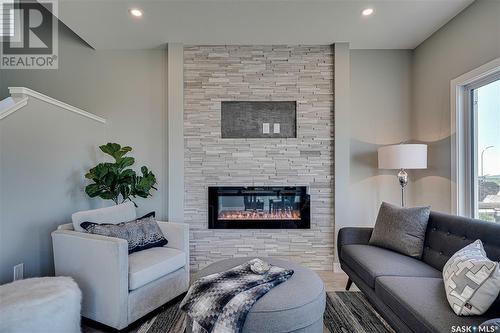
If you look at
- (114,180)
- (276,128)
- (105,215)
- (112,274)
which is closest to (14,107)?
(114,180)

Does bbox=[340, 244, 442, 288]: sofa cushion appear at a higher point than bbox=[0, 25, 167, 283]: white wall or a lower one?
lower

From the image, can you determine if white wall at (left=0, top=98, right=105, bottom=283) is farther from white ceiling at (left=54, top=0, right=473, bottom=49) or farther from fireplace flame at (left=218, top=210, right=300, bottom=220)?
fireplace flame at (left=218, top=210, right=300, bottom=220)

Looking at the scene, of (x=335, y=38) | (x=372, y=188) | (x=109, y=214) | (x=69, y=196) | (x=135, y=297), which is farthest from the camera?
(x=372, y=188)

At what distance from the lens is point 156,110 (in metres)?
3.32

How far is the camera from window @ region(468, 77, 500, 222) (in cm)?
226

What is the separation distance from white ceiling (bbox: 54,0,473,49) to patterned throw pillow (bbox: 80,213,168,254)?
205 centimetres

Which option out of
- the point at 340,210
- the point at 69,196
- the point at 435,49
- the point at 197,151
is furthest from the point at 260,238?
the point at 435,49

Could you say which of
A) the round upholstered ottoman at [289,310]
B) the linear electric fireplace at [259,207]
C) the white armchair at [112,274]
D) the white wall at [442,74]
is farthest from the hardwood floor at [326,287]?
the white wall at [442,74]

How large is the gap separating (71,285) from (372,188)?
3251 mm

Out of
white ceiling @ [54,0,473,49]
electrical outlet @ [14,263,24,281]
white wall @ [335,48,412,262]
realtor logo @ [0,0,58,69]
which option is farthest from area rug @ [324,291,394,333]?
realtor logo @ [0,0,58,69]

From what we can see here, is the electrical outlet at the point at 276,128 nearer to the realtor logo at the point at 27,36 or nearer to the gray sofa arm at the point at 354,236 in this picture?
the gray sofa arm at the point at 354,236

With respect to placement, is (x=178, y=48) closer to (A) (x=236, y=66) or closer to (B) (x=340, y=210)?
(A) (x=236, y=66)

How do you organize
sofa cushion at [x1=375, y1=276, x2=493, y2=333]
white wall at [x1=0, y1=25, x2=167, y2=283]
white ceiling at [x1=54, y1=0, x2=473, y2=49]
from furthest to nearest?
white wall at [x1=0, y1=25, x2=167, y2=283] → white ceiling at [x1=54, y1=0, x2=473, y2=49] → sofa cushion at [x1=375, y1=276, x2=493, y2=333]

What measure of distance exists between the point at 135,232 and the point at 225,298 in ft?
3.89
